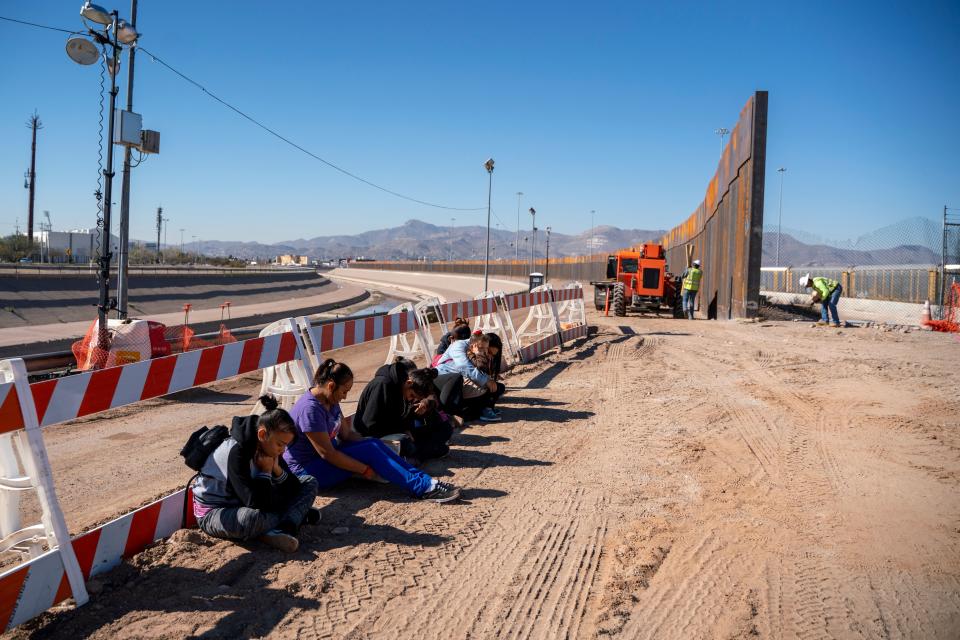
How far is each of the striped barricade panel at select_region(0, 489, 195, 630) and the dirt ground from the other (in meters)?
0.10

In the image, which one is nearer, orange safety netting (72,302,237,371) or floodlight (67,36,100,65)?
orange safety netting (72,302,237,371)

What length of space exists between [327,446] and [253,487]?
955mm

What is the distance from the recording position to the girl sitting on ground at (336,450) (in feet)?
17.1

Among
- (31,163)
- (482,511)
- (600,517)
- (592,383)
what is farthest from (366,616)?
(31,163)

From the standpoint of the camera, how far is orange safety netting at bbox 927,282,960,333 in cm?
1828

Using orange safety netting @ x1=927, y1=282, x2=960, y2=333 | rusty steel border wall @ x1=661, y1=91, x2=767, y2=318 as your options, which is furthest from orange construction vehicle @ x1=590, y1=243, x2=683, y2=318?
orange safety netting @ x1=927, y1=282, x2=960, y2=333

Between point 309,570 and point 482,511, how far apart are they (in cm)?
151

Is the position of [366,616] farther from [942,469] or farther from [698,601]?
[942,469]

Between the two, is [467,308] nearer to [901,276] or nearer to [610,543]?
[610,543]

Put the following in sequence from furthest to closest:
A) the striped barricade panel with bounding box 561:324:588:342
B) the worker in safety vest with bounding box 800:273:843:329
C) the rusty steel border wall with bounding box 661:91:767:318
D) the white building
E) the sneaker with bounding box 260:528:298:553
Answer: the white building < the rusty steel border wall with bounding box 661:91:767:318 < the worker in safety vest with bounding box 800:273:843:329 < the striped barricade panel with bounding box 561:324:588:342 < the sneaker with bounding box 260:528:298:553

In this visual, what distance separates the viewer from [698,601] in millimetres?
3898

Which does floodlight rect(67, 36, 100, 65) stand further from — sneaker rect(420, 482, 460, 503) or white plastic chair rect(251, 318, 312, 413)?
sneaker rect(420, 482, 460, 503)

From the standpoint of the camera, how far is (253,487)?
433cm

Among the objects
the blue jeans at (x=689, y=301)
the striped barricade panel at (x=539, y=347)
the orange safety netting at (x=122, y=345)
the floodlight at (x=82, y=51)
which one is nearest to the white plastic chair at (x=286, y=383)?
the orange safety netting at (x=122, y=345)
